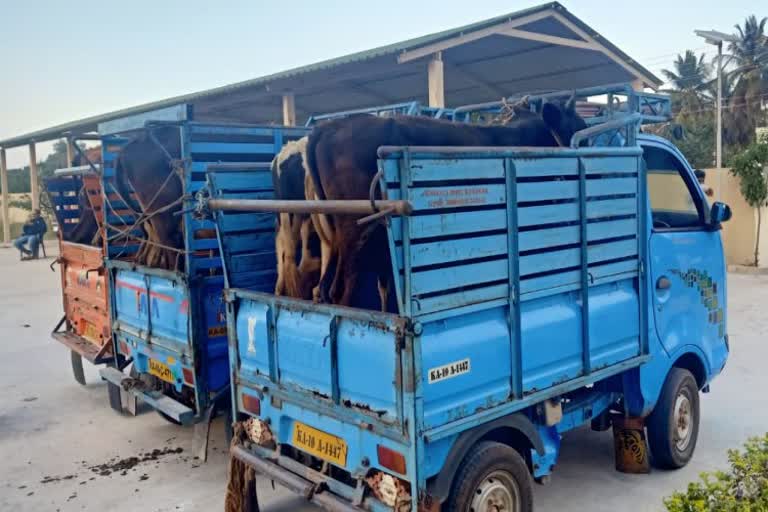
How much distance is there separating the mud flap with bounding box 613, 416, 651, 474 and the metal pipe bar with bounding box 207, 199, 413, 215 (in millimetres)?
2487

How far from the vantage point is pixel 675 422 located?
4555 mm

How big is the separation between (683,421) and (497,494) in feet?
6.66

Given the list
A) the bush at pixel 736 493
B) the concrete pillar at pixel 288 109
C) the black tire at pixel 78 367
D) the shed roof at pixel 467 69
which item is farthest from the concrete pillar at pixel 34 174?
the bush at pixel 736 493

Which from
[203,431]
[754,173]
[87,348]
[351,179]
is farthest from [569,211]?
[754,173]

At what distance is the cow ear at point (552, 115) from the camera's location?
435 centimetres

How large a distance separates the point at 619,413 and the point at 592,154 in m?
1.73

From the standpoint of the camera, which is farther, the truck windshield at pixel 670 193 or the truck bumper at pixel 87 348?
the truck bumper at pixel 87 348

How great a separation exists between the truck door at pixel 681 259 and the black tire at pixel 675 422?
0.26 meters

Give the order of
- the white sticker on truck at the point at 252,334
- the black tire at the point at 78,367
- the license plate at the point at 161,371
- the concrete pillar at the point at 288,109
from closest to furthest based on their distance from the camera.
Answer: the white sticker on truck at the point at 252,334 < the license plate at the point at 161,371 < the black tire at the point at 78,367 < the concrete pillar at the point at 288,109

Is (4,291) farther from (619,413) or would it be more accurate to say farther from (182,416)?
(619,413)

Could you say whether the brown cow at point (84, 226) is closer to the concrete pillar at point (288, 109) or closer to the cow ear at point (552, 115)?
the cow ear at point (552, 115)

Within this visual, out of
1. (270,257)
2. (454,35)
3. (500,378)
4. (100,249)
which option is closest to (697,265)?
(500,378)

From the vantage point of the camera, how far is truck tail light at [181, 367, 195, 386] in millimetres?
4684

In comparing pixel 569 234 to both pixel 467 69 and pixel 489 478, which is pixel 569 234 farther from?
pixel 467 69
